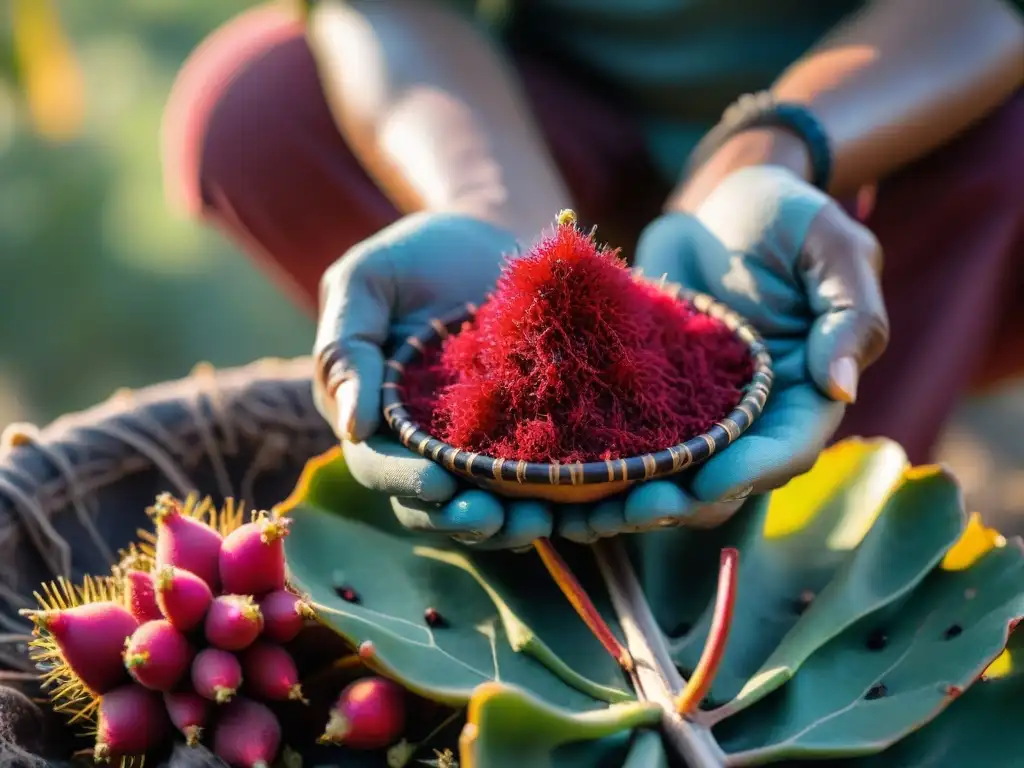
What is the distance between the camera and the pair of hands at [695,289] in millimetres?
524

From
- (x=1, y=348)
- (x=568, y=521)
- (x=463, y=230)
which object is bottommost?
(x=1, y=348)

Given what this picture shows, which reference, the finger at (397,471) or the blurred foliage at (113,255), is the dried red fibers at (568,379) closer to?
the finger at (397,471)

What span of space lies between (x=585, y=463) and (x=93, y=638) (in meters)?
0.26

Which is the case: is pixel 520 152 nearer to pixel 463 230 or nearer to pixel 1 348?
pixel 463 230

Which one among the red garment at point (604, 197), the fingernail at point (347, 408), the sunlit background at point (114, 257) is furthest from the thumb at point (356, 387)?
the sunlit background at point (114, 257)

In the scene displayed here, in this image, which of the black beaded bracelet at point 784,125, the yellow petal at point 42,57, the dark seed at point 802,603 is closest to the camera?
the dark seed at point 802,603

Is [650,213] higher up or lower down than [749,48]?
lower down

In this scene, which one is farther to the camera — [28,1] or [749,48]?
[28,1]

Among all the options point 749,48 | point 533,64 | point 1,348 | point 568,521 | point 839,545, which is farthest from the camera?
point 1,348

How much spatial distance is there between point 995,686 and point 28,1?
1214 millimetres

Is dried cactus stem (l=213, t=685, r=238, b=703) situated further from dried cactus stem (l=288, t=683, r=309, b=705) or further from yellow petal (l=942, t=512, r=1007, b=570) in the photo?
yellow petal (l=942, t=512, r=1007, b=570)

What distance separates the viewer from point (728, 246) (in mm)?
676

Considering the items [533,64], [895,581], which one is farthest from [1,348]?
[895,581]

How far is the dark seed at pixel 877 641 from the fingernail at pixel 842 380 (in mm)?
127
